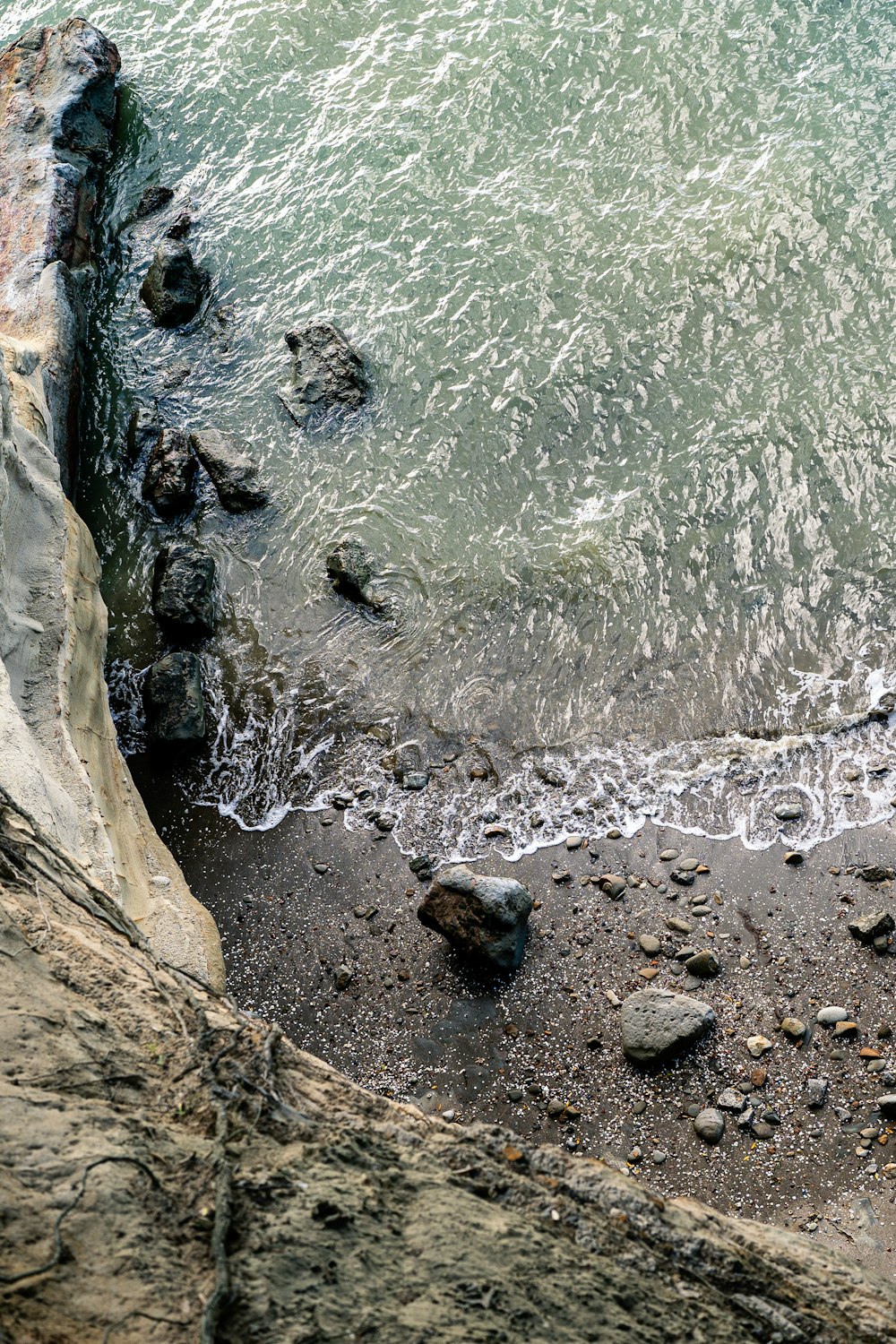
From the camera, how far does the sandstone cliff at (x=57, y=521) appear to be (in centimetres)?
625

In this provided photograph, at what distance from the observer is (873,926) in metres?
5.95

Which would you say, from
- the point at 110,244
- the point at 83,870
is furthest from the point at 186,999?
the point at 110,244

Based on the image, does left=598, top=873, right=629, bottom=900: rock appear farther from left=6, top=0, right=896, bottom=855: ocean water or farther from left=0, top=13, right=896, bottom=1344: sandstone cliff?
left=0, top=13, right=896, bottom=1344: sandstone cliff

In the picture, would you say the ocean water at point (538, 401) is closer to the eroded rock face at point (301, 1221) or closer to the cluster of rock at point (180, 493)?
the cluster of rock at point (180, 493)

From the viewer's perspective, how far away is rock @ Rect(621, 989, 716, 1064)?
221 inches

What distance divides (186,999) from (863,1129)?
3494 mm

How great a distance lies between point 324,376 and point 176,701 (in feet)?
12.9

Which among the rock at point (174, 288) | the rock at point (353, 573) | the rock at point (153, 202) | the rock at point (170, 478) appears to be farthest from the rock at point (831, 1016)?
Answer: the rock at point (153, 202)

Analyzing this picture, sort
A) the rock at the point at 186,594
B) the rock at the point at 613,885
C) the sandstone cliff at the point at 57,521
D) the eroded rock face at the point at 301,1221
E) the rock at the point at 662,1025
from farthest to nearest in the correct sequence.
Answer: the rock at the point at 186,594, the rock at the point at 613,885, the sandstone cliff at the point at 57,521, the rock at the point at 662,1025, the eroded rock face at the point at 301,1221

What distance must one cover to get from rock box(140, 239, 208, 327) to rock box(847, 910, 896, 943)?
914 cm

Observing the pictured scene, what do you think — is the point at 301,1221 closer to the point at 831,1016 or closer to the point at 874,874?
the point at 831,1016

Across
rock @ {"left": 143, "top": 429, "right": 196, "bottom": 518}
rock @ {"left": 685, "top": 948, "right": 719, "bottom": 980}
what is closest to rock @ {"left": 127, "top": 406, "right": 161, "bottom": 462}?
rock @ {"left": 143, "top": 429, "right": 196, "bottom": 518}

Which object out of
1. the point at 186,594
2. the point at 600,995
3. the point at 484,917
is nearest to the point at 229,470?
the point at 186,594

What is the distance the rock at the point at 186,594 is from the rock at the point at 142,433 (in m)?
1.70
